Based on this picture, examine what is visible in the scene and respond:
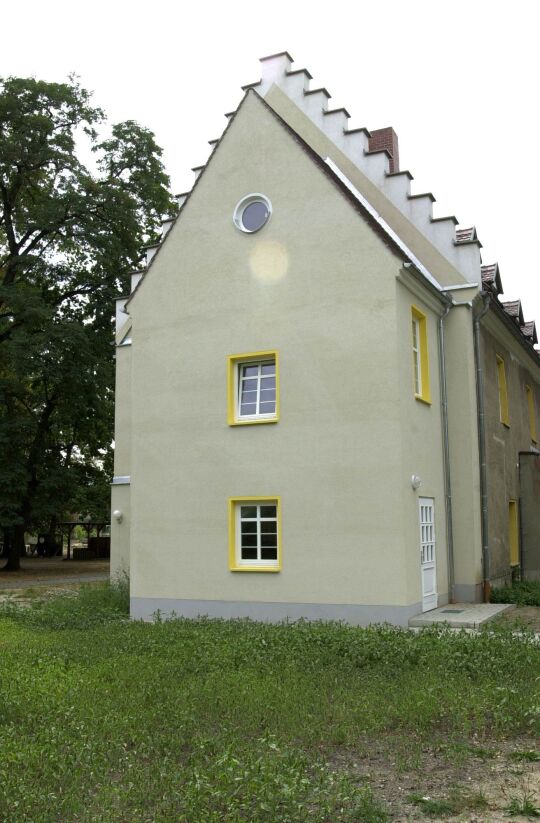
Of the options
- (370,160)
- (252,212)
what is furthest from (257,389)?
(370,160)

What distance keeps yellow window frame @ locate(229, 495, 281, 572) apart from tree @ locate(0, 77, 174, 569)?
16752mm

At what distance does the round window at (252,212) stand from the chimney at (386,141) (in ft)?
19.1

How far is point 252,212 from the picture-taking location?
1694 centimetres

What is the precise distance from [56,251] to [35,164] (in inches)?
142

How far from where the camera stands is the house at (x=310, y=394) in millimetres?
14961

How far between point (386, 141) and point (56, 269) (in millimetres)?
17575

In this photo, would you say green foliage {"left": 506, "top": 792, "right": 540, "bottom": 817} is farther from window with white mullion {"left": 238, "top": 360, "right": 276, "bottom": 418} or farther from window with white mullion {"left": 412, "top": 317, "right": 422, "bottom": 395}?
window with white mullion {"left": 412, "top": 317, "right": 422, "bottom": 395}

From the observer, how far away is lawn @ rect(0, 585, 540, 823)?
Result: 5.69m

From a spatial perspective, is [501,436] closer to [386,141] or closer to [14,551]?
[386,141]

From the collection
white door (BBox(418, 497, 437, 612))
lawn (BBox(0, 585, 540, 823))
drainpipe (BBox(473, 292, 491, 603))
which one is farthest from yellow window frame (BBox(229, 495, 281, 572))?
drainpipe (BBox(473, 292, 491, 603))

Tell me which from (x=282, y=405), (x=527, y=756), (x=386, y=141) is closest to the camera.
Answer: (x=527, y=756)

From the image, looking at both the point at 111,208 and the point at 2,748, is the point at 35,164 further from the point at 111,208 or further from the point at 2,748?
the point at 2,748

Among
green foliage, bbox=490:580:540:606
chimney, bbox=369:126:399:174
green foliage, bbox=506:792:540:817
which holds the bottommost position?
green foliage, bbox=506:792:540:817

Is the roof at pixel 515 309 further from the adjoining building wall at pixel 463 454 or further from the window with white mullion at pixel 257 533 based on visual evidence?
the window with white mullion at pixel 257 533
